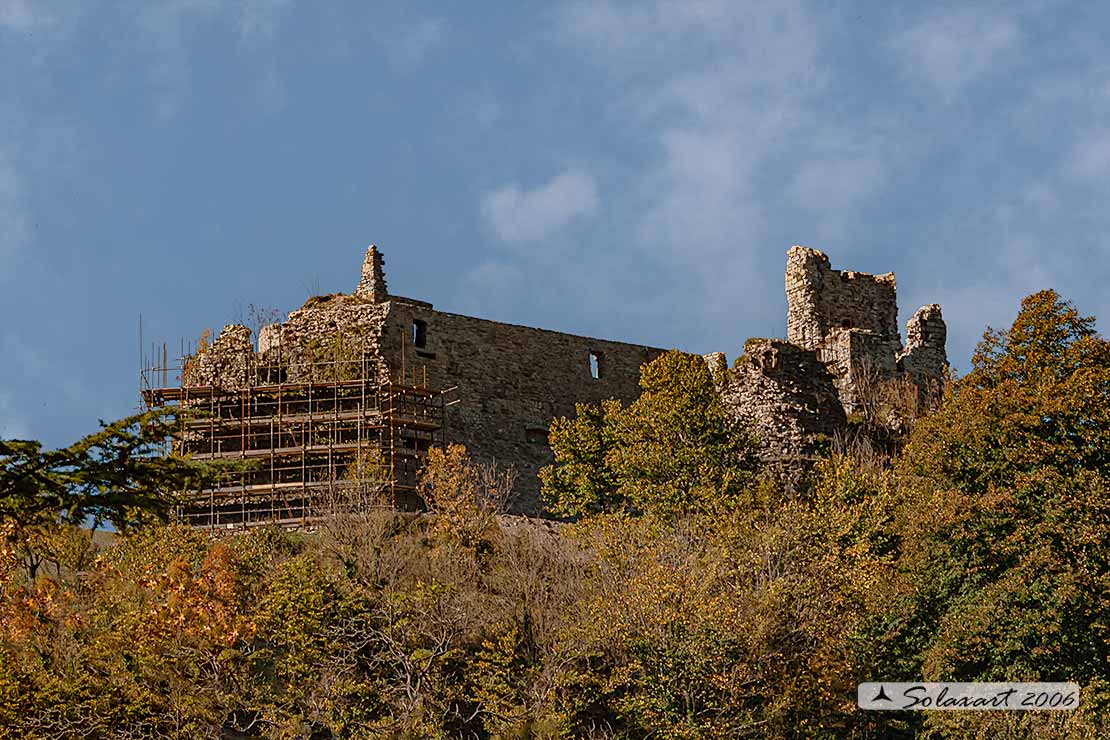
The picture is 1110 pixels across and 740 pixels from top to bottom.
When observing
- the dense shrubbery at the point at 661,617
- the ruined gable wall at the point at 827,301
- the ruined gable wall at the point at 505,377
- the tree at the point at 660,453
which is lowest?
the dense shrubbery at the point at 661,617

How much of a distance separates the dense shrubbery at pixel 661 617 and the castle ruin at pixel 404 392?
15.6 feet

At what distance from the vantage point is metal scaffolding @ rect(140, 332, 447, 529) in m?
36.4

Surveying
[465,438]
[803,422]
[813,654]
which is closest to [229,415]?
[465,438]

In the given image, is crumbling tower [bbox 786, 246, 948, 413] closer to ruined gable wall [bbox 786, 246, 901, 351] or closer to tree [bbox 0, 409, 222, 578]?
ruined gable wall [bbox 786, 246, 901, 351]

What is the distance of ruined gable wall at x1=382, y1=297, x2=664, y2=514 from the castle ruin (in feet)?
0.12

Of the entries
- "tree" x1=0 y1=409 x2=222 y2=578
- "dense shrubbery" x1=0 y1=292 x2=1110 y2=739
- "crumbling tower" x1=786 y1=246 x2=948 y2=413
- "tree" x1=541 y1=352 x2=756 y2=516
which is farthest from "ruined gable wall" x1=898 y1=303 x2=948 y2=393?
"tree" x1=0 y1=409 x2=222 y2=578

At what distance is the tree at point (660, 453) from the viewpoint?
35.1 metres

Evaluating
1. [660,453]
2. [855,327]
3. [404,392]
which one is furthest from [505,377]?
[855,327]

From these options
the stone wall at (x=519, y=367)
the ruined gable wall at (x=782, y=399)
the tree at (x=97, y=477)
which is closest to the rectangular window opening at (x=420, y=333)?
the stone wall at (x=519, y=367)

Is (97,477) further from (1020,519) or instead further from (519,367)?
(519,367)

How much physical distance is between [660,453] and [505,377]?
22.8 ft

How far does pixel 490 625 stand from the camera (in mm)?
29812

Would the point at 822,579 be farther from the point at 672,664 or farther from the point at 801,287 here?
the point at 801,287

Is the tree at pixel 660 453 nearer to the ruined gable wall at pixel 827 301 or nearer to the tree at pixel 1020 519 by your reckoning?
the tree at pixel 1020 519
